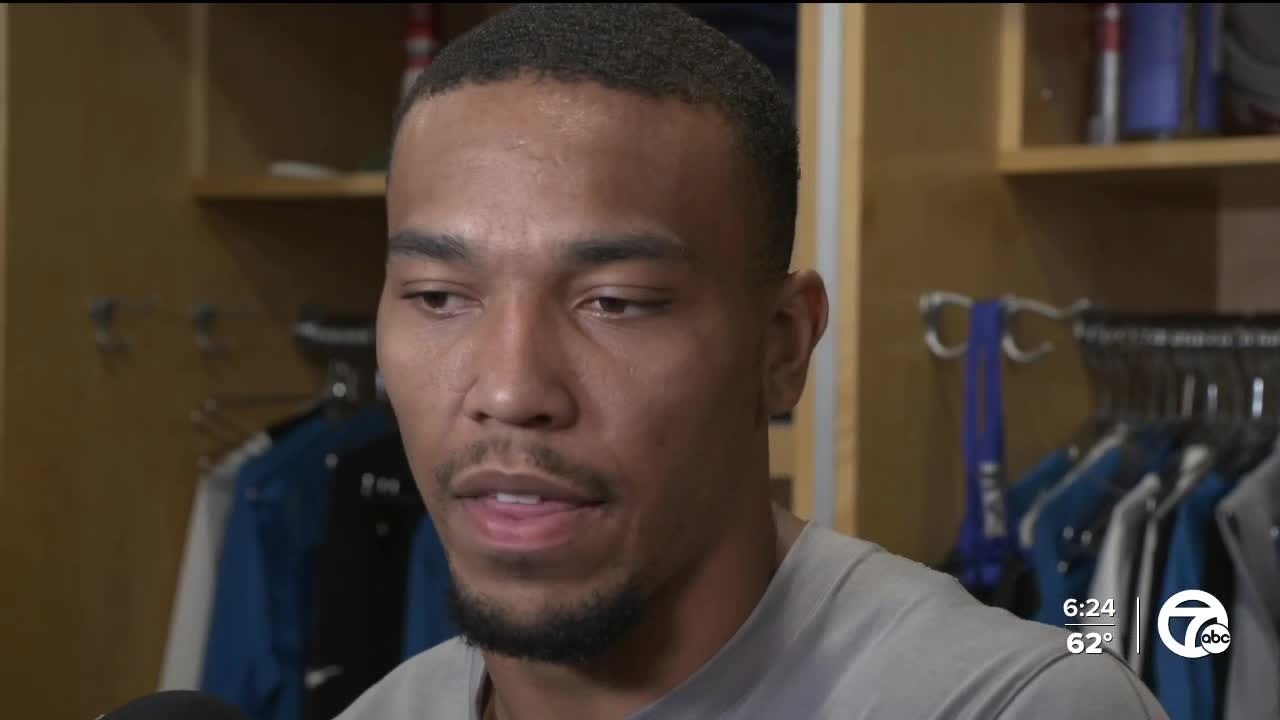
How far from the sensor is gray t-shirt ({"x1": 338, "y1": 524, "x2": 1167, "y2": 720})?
0.72 metres

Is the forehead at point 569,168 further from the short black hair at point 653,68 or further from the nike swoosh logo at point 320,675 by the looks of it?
the nike swoosh logo at point 320,675

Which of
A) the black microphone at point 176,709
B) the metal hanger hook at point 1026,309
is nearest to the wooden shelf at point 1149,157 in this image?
the metal hanger hook at point 1026,309

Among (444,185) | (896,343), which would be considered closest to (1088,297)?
(896,343)

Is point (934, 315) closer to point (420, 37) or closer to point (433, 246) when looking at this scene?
point (420, 37)

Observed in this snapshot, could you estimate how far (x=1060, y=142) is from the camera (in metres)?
1.70

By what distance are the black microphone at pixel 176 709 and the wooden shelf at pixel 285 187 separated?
1.12m

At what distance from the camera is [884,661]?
75 centimetres

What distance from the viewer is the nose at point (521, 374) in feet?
2.21

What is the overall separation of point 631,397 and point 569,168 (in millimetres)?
106

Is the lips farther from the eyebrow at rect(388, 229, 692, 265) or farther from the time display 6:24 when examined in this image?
the time display 6:24

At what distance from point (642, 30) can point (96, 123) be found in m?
1.20

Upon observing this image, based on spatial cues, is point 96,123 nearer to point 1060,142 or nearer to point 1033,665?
point 1060,142

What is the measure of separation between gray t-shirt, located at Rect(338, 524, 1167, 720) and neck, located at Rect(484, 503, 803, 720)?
0.04ft

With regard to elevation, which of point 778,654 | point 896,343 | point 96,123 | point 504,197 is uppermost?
point 96,123
